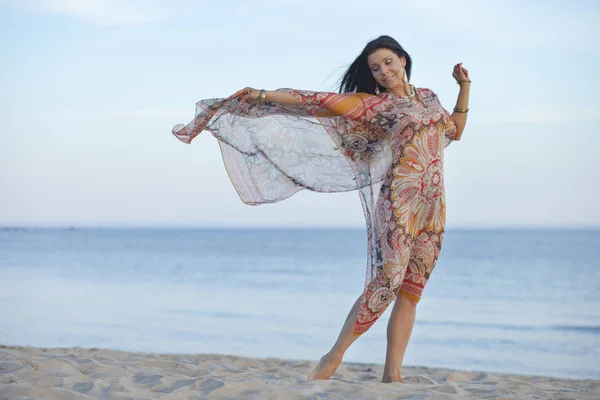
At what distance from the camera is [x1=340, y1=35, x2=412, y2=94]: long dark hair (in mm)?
3959

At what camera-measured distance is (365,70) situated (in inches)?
159

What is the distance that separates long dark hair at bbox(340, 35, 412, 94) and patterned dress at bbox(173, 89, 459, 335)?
11cm

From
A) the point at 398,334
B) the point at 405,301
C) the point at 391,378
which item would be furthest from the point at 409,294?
the point at 391,378

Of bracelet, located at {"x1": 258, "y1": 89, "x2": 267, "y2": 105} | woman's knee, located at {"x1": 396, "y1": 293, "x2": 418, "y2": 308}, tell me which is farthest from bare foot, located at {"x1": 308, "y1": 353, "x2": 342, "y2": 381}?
bracelet, located at {"x1": 258, "y1": 89, "x2": 267, "y2": 105}

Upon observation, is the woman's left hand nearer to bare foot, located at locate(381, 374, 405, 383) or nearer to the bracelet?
the bracelet

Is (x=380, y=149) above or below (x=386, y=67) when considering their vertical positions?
below

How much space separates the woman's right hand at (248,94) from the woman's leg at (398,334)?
1.32 meters

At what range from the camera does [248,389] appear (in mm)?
3471

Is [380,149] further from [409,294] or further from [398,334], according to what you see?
[398,334]

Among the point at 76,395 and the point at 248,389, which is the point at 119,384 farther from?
the point at 248,389

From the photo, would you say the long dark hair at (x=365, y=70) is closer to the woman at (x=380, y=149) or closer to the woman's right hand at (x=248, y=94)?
the woman at (x=380, y=149)

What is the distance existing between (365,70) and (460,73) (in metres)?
0.54

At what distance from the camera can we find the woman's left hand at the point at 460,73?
4.13m

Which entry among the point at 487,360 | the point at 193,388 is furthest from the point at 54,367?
the point at 487,360
